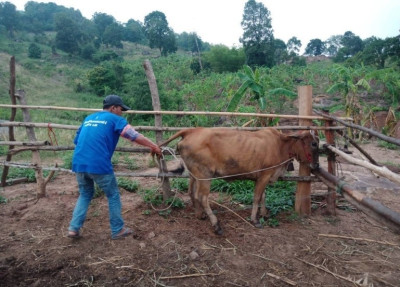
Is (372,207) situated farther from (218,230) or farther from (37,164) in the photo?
(37,164)

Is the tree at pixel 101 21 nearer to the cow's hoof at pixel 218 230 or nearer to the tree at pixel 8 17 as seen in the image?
the tree at pixel 8 17

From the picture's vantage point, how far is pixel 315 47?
2194 inches

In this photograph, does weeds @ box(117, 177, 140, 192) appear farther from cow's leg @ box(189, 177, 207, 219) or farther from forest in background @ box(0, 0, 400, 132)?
forest in background @ box(0, 0, 400, 132)

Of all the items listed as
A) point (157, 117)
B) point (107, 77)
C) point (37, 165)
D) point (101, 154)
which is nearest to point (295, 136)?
point (157, 117)

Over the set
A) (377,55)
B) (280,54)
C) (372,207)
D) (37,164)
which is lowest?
(37,164)

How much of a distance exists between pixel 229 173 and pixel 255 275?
1495mm

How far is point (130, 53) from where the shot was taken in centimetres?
5369

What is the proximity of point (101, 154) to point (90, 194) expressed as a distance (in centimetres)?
64

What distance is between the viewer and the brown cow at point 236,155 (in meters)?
4.27

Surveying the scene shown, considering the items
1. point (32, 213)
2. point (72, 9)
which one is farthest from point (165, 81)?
point (72, 9)

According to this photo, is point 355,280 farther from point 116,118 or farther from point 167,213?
point 116,118

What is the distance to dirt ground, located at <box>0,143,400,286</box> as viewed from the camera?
10.7 ft

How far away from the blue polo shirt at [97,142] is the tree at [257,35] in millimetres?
29728

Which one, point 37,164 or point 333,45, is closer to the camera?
point 37,164
